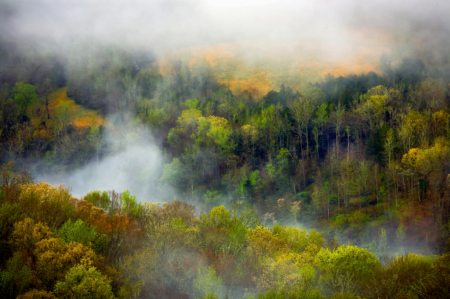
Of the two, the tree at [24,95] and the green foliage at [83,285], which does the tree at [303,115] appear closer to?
the green foliage at [83,285]

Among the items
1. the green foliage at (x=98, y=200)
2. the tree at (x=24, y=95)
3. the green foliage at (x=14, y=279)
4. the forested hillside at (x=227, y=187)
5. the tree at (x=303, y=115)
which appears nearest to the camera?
the green foliage at (x=14, y=279)

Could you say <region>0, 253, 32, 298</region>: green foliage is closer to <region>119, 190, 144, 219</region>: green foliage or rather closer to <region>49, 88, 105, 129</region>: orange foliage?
<region>119, 190, 144, 219</region>: green foliage

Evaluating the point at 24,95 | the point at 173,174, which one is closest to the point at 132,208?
the point at 173,174

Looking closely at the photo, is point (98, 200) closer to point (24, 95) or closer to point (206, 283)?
point (206, 283)

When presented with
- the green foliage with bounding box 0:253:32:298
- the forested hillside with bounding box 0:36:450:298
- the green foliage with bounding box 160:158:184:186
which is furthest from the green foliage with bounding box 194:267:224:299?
the green foliage with bounding box 160:158:184:186

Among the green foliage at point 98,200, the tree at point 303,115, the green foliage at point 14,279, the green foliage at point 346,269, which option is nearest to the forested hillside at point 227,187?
the green foliage at point 14,279

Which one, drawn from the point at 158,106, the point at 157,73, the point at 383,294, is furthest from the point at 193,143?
the point at 383,294

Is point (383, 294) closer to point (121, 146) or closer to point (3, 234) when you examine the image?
point (3, 234)

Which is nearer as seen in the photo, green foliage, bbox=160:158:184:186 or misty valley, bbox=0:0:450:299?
misty valley, bbox=0:0:450:299
